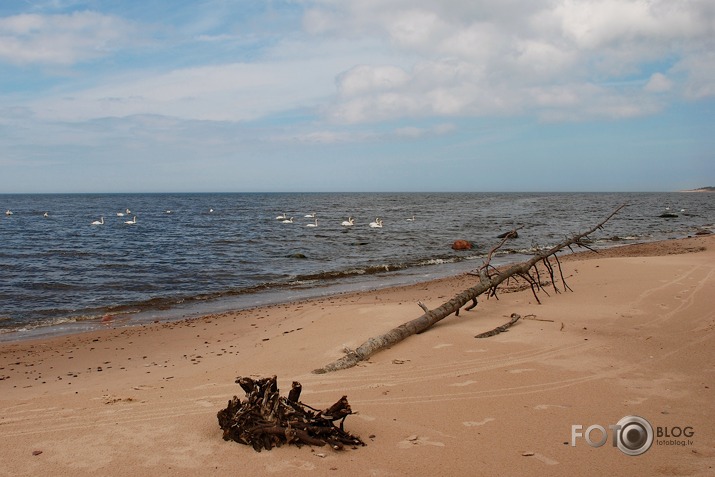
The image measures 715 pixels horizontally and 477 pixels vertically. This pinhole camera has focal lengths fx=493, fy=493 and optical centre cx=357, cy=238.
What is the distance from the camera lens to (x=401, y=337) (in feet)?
25.2

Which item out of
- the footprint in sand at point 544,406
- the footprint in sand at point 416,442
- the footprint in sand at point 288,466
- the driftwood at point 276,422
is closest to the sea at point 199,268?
the footprint in sand at point 544,406

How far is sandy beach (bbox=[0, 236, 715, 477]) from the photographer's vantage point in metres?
3.98

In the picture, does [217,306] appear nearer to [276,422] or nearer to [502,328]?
[502,328]

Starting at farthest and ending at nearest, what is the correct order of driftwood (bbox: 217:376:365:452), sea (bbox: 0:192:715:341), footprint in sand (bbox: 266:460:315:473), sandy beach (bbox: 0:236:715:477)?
sea (bbox: 0:192:715:341)
driftwood (bbox: 217:376:365:452)
sandy beach (bbox: 0:236:715:477)
footprint in sand (bbox: 266:460:315:473)

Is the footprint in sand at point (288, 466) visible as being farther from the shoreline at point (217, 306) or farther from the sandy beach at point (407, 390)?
the shoreline at point (217, 306)

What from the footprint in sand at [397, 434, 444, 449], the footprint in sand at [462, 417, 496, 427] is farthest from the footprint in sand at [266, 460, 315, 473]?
the footprint in sand at [462, 417, 496, 427]

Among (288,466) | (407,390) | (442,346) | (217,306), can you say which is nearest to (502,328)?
(442,346)

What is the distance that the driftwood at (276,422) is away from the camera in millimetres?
4145

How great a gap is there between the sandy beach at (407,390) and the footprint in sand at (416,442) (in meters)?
0.02

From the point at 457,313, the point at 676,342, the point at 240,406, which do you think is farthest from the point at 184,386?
the point at 676,342

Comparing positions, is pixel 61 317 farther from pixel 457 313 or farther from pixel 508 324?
pixel 508 324

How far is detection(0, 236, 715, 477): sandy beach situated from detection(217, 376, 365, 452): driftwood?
10cm

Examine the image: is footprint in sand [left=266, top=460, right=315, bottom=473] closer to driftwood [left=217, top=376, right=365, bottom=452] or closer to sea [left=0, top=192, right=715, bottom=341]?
driftwood [left=217, top=376, right=365, bottom=452]

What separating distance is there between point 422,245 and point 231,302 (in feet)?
52.5
